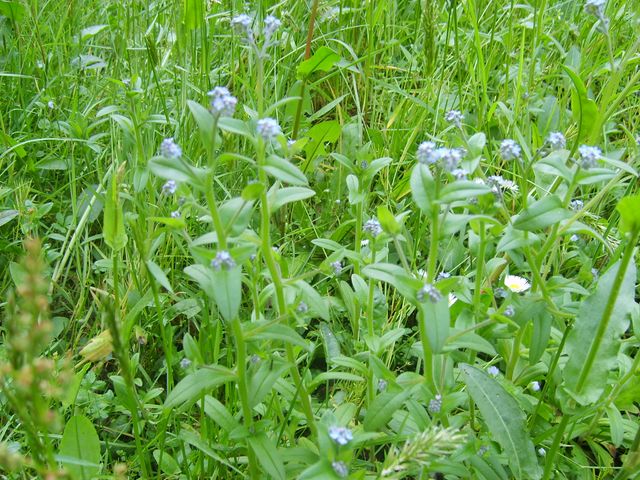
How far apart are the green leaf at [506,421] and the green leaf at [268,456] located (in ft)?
1.75

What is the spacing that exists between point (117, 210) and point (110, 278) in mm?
578

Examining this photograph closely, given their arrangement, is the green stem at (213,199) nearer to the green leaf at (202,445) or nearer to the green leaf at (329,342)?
the green leaf at (202,445)

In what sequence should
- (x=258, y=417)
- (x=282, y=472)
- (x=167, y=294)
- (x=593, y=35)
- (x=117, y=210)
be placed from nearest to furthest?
(x=282, y=472), (x=117, y=210), (x=258, y=417), (x=167, y=294), (x=593, y=35)

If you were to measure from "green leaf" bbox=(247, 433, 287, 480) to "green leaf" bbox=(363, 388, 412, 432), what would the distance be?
23 centimetres

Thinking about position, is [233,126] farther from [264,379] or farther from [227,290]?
[264,379]

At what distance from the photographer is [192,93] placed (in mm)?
3240

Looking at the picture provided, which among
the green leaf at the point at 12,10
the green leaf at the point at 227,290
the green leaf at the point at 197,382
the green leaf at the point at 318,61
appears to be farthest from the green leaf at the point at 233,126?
the green leaf at the point at 12,10

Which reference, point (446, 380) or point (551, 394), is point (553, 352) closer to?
point (551, 394)

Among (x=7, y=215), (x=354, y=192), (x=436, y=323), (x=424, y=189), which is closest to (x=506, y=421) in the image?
(x=436, y=323)

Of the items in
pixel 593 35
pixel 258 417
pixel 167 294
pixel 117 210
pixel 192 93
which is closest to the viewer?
pixel 117 210

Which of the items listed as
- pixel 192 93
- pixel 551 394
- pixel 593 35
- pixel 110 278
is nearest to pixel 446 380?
pixel 551 394

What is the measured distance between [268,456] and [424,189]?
0.73 metres

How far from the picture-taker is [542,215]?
67.2 inches

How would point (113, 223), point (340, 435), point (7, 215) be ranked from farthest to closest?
point (7, 215)
point (113, 223)
point (340, 435)
